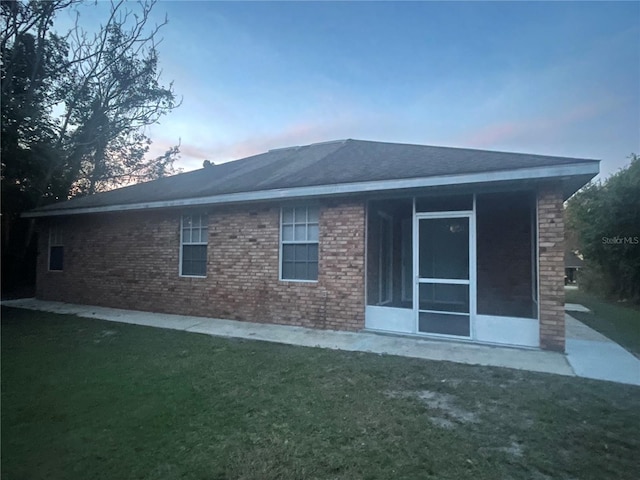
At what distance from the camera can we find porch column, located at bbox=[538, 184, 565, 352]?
230 inches

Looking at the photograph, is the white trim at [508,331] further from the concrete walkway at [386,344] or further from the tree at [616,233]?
the tree at [616,233]

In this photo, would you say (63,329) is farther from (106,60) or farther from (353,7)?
(106,60)

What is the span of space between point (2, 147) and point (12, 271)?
11441 millimetres

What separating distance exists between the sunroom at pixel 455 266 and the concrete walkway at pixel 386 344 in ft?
1.29

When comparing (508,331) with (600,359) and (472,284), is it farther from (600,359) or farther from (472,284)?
(600,359)

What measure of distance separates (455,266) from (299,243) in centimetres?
319

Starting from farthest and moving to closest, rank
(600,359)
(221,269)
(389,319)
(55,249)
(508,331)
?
(55,249) → (221,269) → (389,319) → (508,331) → (600,359)

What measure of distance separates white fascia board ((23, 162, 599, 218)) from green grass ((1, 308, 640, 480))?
113 inches

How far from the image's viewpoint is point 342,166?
343 inches

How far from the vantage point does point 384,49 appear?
33.4 ft

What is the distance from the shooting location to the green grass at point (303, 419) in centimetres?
273

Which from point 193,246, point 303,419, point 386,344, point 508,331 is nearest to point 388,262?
point 386,344
